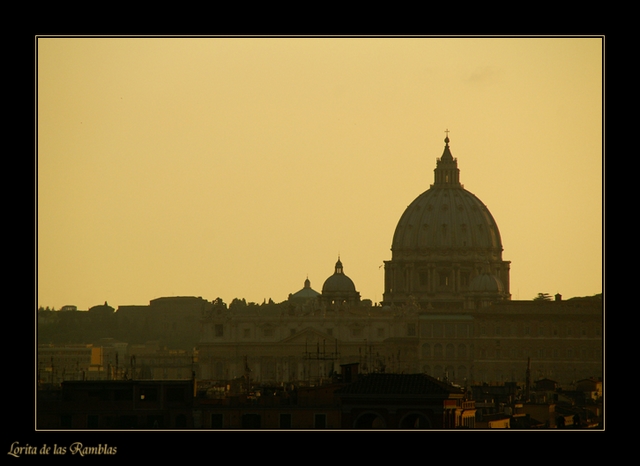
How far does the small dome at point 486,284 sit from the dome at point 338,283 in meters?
12.2

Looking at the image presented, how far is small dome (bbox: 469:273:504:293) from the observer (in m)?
156

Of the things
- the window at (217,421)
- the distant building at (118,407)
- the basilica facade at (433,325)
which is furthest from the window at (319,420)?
the basilica facade at (433,325)

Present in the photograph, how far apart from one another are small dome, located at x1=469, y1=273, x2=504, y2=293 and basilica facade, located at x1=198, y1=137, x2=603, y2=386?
0.33ft

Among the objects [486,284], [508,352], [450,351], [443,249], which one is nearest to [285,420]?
[508,352]

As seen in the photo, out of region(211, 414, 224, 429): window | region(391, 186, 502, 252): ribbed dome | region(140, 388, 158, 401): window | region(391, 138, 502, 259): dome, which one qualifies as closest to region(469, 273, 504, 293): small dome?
region(391, 138, 502, 259): dome

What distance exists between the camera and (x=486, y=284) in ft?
513

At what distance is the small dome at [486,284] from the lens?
15575 centimetres

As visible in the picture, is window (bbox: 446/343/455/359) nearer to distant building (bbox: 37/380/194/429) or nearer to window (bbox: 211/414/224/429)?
distant building (bbox: 37/380/194/429)

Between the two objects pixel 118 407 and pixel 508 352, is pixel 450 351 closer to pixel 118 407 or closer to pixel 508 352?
pixel 508 352

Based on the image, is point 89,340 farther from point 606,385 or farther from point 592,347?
point 606,385

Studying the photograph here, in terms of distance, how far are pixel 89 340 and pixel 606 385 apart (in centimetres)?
11746

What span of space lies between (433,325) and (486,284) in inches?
443

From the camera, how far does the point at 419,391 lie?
189ft

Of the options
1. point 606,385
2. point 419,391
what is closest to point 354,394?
point 419,391
